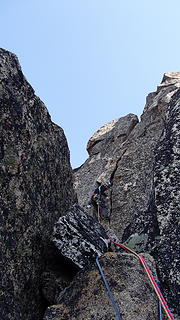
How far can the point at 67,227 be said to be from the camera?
597cm

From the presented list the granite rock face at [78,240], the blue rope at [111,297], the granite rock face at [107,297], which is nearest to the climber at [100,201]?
the granite rock face at [78,240]

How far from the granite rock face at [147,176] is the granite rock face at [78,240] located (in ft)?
2.37

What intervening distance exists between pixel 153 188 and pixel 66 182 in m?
1.56

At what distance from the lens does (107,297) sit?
16.0 ft

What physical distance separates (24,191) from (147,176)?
8474 mm

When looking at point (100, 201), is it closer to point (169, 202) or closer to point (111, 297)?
point (169, 202)

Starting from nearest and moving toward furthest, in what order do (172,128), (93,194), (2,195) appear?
(2,195)
(172,128)
(93,194)

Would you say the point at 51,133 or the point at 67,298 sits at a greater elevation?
the point at 51,133

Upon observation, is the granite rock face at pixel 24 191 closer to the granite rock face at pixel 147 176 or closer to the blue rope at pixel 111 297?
the blue rope at pixel 111 297

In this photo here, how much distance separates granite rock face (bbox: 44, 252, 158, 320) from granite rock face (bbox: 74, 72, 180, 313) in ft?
1.63

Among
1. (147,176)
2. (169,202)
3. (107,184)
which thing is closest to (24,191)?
(169,202)

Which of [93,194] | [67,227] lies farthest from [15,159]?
[93,194]

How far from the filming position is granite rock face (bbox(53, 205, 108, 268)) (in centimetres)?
568

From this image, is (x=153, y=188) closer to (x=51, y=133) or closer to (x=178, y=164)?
(x=178, y=164)
